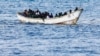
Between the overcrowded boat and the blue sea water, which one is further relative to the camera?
the overcrowded boat

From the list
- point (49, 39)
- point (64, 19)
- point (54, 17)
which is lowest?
point (64, 19)

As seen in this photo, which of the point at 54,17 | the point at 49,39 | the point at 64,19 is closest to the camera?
the point at 49,39

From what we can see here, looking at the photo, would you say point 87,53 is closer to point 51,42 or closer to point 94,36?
point 51,42

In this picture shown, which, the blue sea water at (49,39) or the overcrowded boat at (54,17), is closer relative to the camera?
the blue sea water at (49,39)

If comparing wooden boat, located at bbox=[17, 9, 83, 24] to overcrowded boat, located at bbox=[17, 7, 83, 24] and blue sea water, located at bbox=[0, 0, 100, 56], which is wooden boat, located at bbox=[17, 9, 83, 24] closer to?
overcrowded boat, located at bbox=[17, 7, 83, 24]

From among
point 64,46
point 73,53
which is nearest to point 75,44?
point 64,46

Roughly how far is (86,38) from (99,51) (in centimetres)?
754

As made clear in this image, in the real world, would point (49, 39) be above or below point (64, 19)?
above

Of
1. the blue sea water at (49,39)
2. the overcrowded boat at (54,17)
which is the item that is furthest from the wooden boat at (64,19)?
the blue sea water at (49,39)

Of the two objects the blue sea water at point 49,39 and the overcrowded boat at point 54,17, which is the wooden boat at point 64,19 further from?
the blue sea water at point 49,39

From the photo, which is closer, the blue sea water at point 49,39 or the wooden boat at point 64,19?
the blue sea water at point 49,39

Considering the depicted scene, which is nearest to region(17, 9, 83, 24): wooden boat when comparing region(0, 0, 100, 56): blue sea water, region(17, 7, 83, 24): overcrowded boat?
region(17, 7, 83, 24): overcrowded boat

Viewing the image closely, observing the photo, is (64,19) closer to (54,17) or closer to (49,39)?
(54,17)

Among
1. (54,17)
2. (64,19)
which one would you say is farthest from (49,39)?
(54,17)
